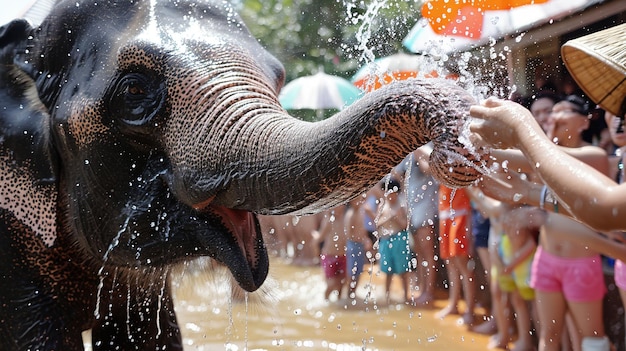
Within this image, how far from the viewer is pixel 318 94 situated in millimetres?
9312

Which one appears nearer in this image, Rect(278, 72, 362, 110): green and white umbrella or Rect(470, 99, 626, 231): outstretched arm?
Rect(470, 99, 626, 231): outstretched arm

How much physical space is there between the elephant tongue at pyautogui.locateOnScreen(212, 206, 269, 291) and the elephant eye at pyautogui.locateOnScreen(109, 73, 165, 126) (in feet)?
1.17

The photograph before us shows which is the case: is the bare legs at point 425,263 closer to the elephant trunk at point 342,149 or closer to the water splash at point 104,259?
the water splash at point 104,259

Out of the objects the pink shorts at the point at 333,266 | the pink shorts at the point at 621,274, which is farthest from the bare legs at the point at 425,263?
the pink shorts at the point at 621,274

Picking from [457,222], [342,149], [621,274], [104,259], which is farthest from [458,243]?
[342,149]

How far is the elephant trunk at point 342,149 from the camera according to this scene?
162cm

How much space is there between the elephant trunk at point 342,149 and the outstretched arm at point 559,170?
13 cm

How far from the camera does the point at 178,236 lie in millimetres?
2156

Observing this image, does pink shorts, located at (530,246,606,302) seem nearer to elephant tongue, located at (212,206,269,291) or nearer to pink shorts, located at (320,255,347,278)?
elephant tongue, located at (212,206,269,291)

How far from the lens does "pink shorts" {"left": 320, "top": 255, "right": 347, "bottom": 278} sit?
7.25 metres

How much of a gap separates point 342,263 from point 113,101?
5.33 m

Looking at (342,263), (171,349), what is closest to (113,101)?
(171,349)

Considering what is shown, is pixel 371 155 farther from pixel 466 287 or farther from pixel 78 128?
pixel 466 287

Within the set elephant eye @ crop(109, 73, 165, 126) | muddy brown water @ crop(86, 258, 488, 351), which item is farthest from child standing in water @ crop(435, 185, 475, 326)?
elephant eye @ crop(109, 73, 165, 126)
